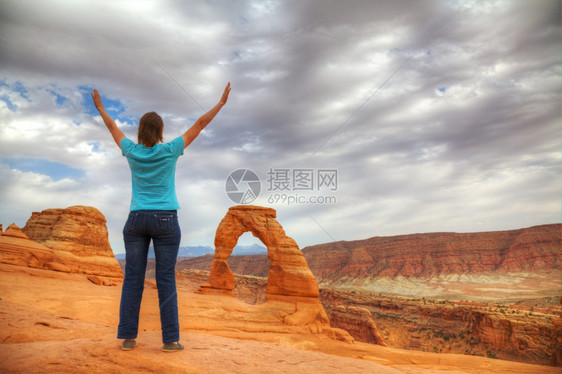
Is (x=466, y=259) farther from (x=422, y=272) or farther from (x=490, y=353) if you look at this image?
(x=490, y=353)

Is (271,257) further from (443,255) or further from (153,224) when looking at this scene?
(443,255)

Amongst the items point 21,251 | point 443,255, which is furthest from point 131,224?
point 443,255

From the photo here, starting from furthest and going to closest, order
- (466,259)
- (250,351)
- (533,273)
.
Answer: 1. (466,259)
2. (533,273)
3. (250,351)

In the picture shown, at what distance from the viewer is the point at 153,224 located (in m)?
3.71

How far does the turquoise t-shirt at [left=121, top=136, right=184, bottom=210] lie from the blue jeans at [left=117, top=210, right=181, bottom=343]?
14cm

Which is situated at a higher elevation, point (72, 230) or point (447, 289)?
point (72, 230)

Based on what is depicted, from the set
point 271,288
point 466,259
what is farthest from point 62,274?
point 466,259

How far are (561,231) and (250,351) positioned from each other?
94.5 metres

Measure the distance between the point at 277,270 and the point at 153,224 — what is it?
19936 mm

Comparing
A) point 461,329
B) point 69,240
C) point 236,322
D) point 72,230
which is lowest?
point 461,329

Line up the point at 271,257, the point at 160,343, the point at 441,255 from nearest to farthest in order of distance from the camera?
the point at 160,343 < the point at 271,257 < the point at 441,255

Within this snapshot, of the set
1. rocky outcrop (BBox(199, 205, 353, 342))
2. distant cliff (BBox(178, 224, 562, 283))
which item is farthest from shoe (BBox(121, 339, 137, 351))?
distant cliff (BBox(178, 224, 562, 283))

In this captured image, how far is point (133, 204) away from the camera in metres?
3.85

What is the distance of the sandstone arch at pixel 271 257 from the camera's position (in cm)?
2208
